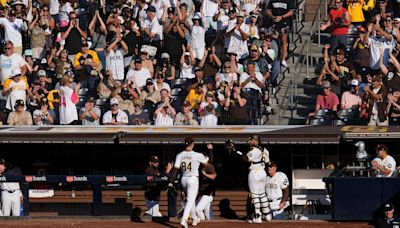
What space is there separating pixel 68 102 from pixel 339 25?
5.43 meters

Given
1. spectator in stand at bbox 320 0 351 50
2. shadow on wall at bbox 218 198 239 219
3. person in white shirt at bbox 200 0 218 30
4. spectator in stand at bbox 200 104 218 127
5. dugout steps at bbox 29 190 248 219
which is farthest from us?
person in white shirt at bbox 200 0 218 30

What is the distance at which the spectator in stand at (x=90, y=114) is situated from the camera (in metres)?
26.2

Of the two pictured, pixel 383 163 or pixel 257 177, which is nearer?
pixel 257 177

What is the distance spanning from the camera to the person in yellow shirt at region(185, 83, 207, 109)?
2620 cm

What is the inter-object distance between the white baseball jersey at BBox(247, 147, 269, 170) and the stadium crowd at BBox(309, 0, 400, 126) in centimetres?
325

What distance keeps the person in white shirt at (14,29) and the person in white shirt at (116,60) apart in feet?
6.42

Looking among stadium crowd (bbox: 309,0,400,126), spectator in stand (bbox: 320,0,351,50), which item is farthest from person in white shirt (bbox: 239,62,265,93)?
spectator in stand (bbox: 320,0,351,50)

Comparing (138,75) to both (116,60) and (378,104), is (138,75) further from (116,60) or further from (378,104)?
(378,104)

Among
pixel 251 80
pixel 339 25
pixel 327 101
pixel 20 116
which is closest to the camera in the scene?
pixel 327 101

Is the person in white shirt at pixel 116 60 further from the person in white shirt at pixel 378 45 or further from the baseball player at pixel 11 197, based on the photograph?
the person in white shirt at pixel 378 45

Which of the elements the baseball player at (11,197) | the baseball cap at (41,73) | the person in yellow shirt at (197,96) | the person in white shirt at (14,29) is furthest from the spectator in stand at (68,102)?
the baseball player at (11,197)

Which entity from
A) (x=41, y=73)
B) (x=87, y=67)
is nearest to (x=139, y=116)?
(x=87, y=67)

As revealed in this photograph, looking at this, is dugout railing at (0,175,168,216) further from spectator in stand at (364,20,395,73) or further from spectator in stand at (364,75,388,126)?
spectator in stand at (364,20,395,73)

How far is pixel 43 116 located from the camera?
26.4 meters
